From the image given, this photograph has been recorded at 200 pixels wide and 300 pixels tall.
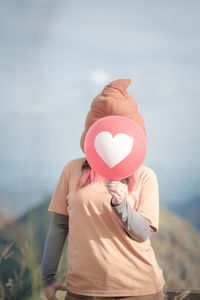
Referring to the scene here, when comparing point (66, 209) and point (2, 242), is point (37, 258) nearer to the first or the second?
point (2, 242)

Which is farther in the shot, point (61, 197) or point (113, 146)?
point (61, 197)

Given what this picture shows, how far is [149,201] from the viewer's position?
1079 mm

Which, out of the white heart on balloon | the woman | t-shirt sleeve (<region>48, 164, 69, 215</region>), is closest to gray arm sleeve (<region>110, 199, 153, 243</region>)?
the woman

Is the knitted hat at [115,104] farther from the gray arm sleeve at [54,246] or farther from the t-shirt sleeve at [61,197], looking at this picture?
the gray arm sleeve at [54,246]

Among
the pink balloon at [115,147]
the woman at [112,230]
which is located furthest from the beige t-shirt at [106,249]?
the pink balloon at [115,147]

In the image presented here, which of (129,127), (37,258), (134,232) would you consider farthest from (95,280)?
(37,258)

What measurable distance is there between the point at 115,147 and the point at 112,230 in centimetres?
26

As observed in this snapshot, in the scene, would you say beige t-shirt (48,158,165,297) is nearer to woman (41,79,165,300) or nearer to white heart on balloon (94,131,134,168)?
woman (41,79,165,300)

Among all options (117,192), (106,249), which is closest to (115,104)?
(117,192)

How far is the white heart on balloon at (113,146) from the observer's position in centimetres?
96

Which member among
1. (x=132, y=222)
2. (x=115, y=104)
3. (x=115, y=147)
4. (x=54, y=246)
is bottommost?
(x=54, y=246)

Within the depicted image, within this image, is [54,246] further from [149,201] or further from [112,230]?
[149,201]

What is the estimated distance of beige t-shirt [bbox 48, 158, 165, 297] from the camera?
104 centimetres

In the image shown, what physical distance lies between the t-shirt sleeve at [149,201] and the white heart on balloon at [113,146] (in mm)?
177
